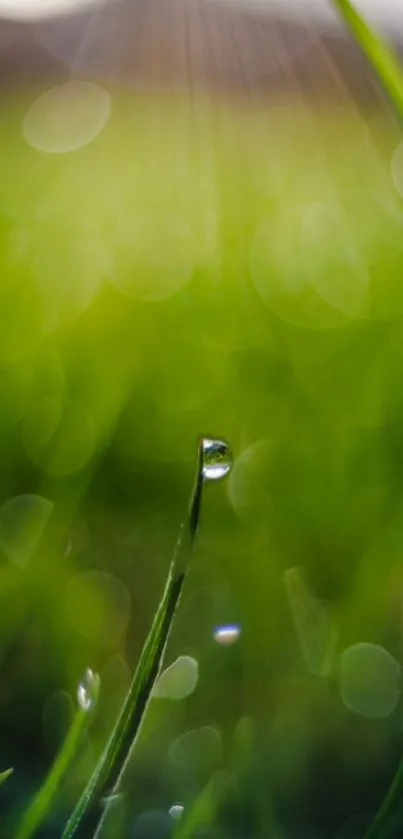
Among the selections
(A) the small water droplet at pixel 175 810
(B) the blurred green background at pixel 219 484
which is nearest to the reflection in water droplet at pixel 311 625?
(B) the blurred green background at pixel 219 484

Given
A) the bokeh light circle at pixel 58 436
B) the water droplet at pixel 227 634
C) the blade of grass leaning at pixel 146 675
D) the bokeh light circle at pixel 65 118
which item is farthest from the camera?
the bokeh light circle at pixel 65 118

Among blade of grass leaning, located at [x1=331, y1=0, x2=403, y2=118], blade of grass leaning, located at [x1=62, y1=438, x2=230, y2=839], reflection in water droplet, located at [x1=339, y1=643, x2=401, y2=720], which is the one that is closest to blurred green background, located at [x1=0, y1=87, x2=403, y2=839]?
reflection in water droplet, located at [x1=339, y1=643, x2=401, y2=720]

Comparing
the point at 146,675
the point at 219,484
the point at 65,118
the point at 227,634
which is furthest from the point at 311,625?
the point at 65,118

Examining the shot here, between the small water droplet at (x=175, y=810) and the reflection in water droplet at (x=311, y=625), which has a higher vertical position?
the reflection in water droplet at (x=311, y=625)

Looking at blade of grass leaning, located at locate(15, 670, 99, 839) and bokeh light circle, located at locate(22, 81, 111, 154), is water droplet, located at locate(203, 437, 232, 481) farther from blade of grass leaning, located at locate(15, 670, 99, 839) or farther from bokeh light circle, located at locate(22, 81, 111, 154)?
bokeh light circle, located at locate(22, 81, 111, 154)

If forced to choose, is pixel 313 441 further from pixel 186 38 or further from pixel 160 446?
pixel 186 38

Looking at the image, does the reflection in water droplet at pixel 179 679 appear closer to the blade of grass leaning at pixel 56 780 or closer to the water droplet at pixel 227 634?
the water droplet at pixel 227 634

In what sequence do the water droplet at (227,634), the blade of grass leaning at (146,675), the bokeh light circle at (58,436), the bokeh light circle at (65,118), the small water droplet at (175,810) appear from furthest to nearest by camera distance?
1. the bokeh light circle at (65,118)
2. the bokeh light circle at (58,436)
3. the water droplet at (227,634)
4. the small water droplet at (175,810)
5. the blade of grass leaning at (146,675)
